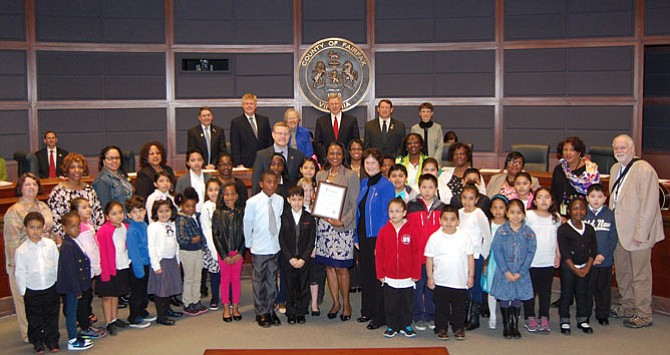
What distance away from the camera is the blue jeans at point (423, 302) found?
6.04 m

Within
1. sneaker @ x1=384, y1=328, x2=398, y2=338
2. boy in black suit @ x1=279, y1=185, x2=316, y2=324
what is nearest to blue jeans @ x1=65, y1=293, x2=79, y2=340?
boy in black suit @ x1=279, y1=185, x2=316, y2=324

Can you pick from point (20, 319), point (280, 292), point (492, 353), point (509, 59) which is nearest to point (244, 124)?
point (280, 292)

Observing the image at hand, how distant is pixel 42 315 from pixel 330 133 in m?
3.59

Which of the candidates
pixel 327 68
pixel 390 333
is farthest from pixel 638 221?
pixel 327 68

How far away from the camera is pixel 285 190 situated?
22.0ft

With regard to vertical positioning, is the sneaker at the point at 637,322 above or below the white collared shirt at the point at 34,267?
below

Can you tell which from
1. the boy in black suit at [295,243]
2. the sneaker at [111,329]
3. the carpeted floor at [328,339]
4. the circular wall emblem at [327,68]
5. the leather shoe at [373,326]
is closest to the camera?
the carpeted floor at [328,339]

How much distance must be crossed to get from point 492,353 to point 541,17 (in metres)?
6.84

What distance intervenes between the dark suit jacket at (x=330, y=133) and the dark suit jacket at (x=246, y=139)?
2.01 feet

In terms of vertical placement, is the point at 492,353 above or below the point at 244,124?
below

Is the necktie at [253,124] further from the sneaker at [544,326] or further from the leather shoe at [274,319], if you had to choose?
the sneaker at [544,326]

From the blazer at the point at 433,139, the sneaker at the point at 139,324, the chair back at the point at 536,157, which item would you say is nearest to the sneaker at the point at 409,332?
the sneaker at the point at 139,324

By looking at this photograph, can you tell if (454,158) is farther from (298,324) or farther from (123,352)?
(123,352)

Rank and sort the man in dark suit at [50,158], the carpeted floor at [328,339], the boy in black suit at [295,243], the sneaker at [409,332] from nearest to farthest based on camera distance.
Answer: the carpeted floor at [328,339], the sneaker at [409,332], the boy in black suit at [295,243], the man in dark suit at [50,158]
